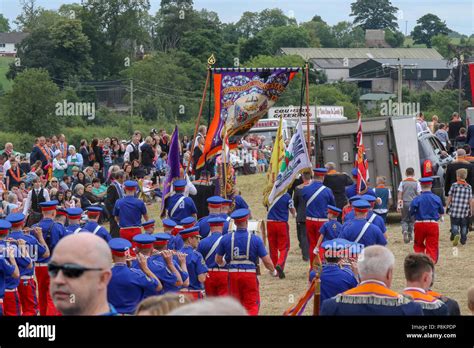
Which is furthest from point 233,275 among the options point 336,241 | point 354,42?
point 354,42

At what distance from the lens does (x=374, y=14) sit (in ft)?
504

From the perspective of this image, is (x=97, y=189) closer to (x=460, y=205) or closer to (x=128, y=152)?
A: (x=128, y=152)

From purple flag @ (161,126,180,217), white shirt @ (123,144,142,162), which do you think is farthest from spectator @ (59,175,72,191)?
purple flag @ (161,126,180,217)

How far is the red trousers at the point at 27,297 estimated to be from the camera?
15164mm

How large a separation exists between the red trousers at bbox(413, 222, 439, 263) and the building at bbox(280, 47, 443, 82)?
283 feet

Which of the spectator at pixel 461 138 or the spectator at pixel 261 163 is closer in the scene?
the spectator at pixel 461 138

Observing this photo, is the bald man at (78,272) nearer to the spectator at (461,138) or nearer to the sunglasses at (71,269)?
the sunglasses at (71,269)

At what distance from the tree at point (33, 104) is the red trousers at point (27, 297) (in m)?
24.9

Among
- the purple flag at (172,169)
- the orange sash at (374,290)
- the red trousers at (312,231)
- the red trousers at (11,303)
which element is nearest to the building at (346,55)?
the purple flag at (172,169)

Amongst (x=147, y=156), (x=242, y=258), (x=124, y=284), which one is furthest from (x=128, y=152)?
(x=124, y=284)

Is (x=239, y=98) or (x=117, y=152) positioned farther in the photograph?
(x=117, y=152)

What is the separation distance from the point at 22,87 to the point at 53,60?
2116 centimetres

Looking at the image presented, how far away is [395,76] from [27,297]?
88.1 metres

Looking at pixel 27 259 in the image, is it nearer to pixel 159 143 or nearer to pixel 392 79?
pixel 159 143
